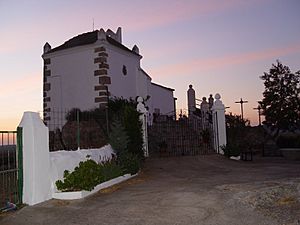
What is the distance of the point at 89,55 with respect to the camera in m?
19.6

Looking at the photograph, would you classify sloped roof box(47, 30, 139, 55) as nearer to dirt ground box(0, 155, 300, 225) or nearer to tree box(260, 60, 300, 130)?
tree box(260, 60, 300, 130)

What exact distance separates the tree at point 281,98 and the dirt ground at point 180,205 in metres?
13.9

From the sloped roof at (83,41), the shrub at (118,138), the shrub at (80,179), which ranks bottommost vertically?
the shrub at (80,179)

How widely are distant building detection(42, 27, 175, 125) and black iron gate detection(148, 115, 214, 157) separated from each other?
111 inches

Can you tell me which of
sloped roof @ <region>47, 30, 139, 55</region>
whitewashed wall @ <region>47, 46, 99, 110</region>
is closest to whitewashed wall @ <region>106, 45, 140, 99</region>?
sloped roof @ <region>47, 30, 139, 55</region>

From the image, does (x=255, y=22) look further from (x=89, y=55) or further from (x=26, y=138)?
(x=26, y=138)

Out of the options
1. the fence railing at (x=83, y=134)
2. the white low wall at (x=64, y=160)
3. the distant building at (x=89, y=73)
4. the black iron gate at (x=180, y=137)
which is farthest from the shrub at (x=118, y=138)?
the distant building at (x=89, y=73)

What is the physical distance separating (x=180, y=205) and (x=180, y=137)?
1207 centimetres

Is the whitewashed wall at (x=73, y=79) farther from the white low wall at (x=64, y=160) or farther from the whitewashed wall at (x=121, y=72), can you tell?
the white low wall at (x=64, y=160)

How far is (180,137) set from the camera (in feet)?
64.6

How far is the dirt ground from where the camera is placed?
6680 mm

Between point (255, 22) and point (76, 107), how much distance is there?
10.3 meters

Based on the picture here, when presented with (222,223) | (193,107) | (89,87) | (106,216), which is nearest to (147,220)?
(106,216)

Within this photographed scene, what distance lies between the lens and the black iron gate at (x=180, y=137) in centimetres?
1806
